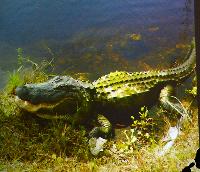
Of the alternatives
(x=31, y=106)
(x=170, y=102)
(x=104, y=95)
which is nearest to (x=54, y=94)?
(x=31, y=106)

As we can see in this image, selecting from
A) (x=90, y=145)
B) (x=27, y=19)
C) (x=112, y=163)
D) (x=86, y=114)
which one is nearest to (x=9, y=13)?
(x=27, y=19)

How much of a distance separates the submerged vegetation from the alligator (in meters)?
0.09

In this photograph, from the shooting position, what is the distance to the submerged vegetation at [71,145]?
267 centimetres

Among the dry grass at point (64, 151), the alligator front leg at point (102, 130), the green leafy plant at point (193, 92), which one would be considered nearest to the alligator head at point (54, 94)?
the dry grass at point (64, 151)

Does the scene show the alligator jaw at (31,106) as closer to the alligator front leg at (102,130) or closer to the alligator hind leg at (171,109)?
the alligator front leg at (102,130)

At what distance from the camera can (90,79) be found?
3107mm

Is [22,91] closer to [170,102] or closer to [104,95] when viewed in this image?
[104,95]

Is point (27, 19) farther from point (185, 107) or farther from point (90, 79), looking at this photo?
point (185, 107)

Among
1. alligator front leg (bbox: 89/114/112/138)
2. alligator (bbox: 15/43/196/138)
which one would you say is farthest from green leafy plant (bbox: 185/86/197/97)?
alligator front leg (bbox: 89/114/112/138)

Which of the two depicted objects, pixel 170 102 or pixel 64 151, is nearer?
pixel 64 151

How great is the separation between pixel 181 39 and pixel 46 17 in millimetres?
948

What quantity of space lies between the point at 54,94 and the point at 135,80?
24.3 inches

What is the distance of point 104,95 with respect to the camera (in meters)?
3.07

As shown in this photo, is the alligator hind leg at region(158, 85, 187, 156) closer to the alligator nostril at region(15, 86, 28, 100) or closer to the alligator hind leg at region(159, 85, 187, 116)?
the alligator hind leg at region(159, 85, 187, 116)
